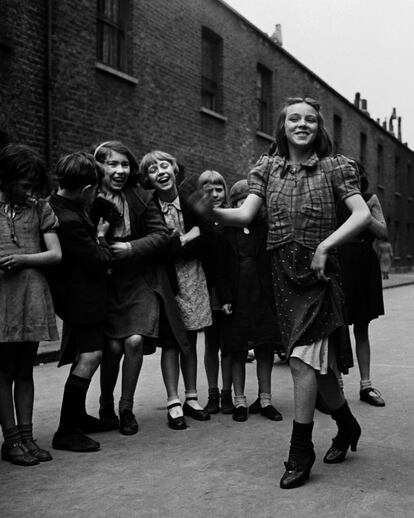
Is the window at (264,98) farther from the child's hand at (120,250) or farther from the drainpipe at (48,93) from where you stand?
the child's hand at (120,250)

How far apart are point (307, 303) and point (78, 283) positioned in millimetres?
1437

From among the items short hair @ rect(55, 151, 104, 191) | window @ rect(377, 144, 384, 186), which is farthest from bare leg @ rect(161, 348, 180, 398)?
window @ rect(377, 144, 384, 186)

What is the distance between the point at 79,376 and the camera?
4.50 m

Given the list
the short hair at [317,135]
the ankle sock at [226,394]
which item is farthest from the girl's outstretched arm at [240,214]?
the ankle sock at [226,394]

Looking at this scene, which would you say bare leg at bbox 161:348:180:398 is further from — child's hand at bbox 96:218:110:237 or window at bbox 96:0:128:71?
window at bbox 96:0:128:71

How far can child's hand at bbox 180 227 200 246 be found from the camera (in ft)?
16.6

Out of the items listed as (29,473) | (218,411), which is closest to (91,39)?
(218,411)

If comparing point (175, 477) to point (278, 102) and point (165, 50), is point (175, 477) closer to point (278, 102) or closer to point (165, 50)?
point (165, 50)

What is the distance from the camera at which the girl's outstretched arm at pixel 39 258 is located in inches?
159

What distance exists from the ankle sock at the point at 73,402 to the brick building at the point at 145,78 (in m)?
6.92

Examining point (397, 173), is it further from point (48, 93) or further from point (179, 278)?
point (179, 278)

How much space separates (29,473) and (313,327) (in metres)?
1.67

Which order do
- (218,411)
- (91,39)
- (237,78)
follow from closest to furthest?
(218,411), (91,39), (237,78)

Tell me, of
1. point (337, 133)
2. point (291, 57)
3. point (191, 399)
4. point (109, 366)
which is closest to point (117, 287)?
point (109, 366)
